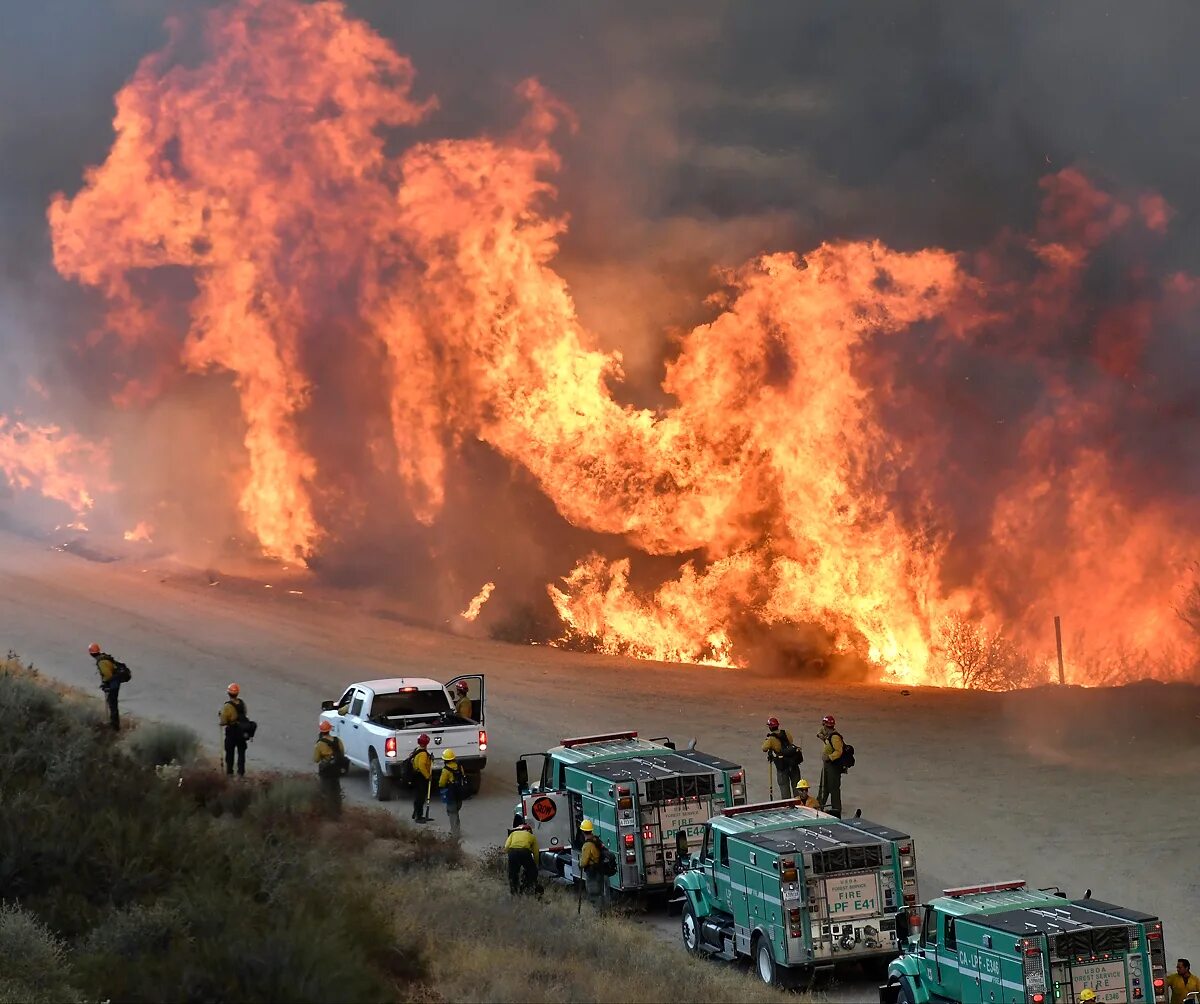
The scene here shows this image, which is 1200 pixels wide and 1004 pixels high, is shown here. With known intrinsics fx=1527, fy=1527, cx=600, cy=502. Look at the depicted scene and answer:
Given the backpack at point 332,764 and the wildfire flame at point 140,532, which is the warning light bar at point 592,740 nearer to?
the backpack at point 332,764

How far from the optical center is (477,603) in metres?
40.3

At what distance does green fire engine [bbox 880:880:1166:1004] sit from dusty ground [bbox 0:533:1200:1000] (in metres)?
2.22

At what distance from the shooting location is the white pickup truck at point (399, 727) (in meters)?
23.5

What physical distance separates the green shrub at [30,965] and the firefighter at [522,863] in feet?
20.3

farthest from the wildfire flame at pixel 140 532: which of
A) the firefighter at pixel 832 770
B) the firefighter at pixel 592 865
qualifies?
the firefighter at pixel 592 865

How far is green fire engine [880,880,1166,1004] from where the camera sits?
12695 millimetres

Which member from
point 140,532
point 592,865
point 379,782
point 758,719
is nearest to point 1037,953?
point 592,865

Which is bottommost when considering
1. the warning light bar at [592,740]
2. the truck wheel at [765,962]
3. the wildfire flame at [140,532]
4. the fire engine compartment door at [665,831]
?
the truck wheel at [765,962]

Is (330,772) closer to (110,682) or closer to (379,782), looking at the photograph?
(379,782)

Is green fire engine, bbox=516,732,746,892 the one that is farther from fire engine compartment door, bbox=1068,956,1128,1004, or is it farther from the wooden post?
the wooden post

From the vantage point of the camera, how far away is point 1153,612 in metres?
32.4

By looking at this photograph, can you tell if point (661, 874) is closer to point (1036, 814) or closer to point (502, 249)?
point (1036, 814)

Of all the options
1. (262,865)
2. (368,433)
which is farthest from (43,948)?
(368,433)

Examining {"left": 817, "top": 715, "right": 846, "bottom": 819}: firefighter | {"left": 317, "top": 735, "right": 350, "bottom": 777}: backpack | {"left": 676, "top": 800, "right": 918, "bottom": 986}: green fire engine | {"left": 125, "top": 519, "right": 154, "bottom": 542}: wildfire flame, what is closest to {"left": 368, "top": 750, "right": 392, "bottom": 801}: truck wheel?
{"left": 317, "top": 735, "right": 350, "bottom": 777}: backpack
